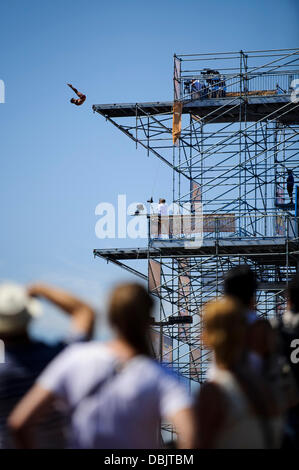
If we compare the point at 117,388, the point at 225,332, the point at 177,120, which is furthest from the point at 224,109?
the point at 117,388

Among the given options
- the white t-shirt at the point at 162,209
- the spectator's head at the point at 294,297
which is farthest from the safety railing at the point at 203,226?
the spectator's head at the point at 294,297

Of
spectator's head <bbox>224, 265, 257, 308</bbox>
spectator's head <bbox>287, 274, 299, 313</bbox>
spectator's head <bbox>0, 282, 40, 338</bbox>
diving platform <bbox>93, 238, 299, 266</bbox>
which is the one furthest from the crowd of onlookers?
diving platform <bbox>93, 238, 299, 266</bbox>

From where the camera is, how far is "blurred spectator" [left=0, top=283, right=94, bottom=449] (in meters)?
3.80

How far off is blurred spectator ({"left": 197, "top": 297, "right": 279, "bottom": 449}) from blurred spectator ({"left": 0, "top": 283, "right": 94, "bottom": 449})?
1.80 feet

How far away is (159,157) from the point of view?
3000cm

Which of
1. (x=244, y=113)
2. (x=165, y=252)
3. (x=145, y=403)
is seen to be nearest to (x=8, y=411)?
(x=145, y=403)

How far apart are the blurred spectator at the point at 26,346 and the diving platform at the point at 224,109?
23282mm

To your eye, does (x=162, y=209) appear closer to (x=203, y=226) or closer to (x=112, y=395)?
(x=203, y=226)

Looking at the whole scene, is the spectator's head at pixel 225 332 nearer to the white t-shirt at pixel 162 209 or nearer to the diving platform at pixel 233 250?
the diving platform at pixel 233 250

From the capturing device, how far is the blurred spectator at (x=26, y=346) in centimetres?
380

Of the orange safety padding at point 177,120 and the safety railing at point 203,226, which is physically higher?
the orange safety padding at point 177,120

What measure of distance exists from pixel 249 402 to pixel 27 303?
1.20m

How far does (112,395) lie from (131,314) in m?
0.32

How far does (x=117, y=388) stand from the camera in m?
3.43
